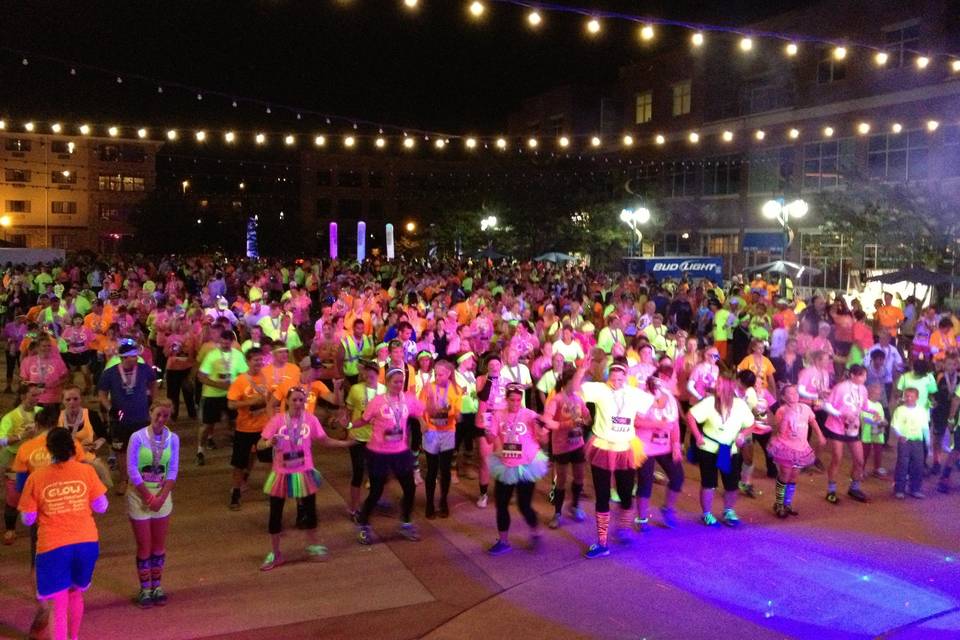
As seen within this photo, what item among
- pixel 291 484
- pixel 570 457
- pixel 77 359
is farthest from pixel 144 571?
pixel 77 359

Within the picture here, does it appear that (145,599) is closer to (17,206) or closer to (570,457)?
(570,457)

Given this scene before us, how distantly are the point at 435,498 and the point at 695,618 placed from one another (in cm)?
354

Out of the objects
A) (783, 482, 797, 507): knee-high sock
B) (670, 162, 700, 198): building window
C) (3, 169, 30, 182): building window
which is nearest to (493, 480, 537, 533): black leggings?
(783, 482, 797, 507): knee-high sock

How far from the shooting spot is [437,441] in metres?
7.84

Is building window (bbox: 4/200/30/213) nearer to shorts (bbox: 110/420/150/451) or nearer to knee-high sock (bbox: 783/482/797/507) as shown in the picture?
shorts (bbox: 110/420/150/451)

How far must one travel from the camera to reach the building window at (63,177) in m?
60.2

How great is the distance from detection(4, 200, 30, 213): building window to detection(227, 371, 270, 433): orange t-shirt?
6173 centimetres

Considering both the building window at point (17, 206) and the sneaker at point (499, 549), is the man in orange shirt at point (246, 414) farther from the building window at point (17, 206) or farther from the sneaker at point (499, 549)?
the building window at point (17, 206)

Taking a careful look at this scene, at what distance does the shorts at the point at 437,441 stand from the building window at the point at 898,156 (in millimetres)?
24701

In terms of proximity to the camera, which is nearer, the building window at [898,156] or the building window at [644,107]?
the building window at [898,156]

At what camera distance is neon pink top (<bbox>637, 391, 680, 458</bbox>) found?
7.50 meters

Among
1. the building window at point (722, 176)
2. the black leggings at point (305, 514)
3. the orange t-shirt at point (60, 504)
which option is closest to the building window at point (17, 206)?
the building window at point (722, 176)

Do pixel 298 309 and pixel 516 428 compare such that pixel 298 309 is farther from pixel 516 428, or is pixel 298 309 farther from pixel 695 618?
pixel 695 618

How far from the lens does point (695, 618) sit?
5.76 metres
